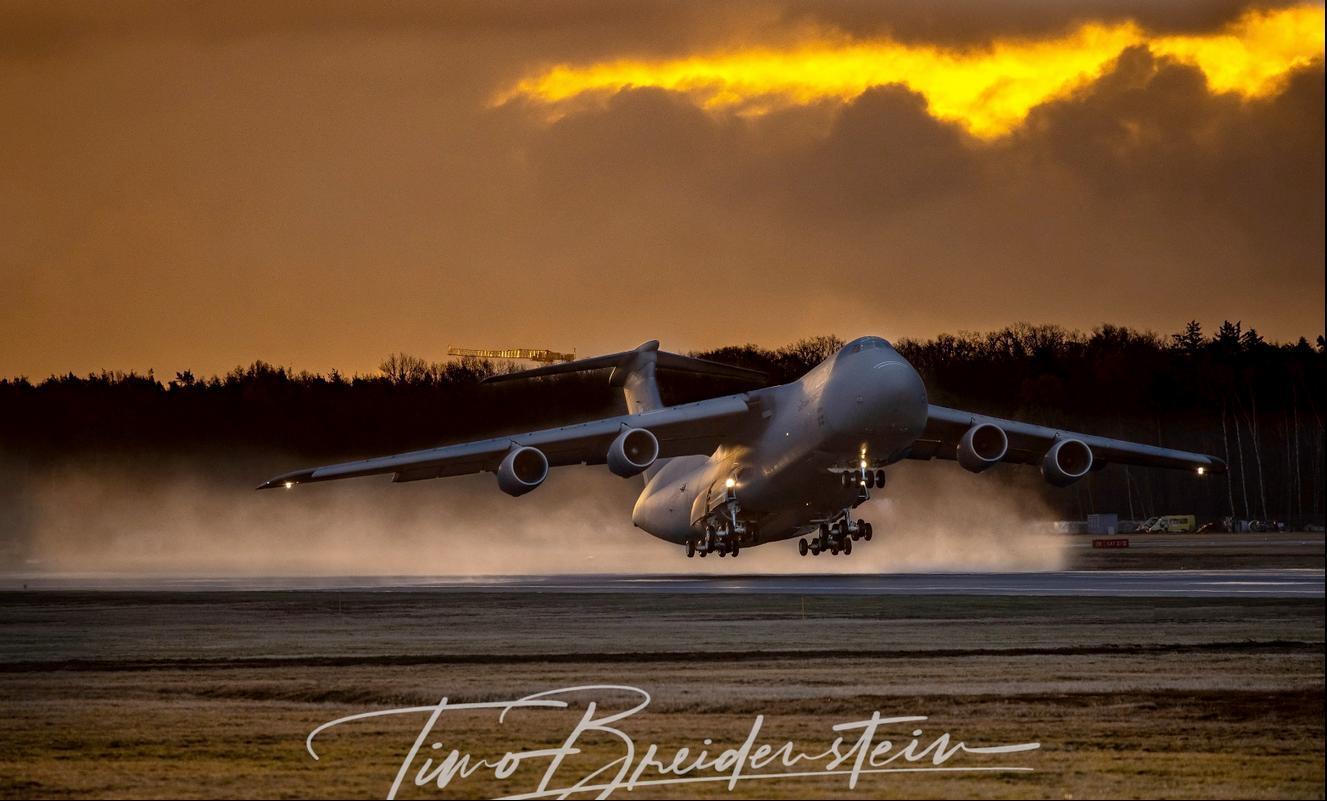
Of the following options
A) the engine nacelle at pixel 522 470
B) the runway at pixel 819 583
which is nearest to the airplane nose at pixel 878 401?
the runway at pixel 819 583

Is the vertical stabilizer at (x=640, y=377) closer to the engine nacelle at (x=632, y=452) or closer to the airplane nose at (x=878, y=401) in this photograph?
the engine nacelle at (x=632, y=452)

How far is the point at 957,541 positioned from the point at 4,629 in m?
36.3

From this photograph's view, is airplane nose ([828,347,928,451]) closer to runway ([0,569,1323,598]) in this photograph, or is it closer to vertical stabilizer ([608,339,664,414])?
runway ([0,569,1323,598])

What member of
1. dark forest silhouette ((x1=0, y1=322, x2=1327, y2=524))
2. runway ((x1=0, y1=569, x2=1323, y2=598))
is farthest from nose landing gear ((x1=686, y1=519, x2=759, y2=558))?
dark forest silhouette ((x1=0, y1=322, x2=1327, y2=524))

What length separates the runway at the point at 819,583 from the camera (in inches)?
1272

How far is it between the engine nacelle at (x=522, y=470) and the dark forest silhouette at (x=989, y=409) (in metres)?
34.8

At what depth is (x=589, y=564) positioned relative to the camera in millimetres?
57656

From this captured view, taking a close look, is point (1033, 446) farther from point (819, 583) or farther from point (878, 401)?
point (878, 401)

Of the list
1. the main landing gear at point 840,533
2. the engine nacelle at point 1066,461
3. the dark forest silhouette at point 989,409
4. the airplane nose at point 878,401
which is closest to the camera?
the airplane nose at point 878,401

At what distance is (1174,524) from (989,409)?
11.7 meters

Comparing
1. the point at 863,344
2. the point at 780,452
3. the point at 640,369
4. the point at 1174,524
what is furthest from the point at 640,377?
the point at 1174,524

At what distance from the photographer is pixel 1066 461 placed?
43.8 m

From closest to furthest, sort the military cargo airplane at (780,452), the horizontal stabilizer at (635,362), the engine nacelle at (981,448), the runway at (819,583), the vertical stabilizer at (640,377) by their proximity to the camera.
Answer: the runway at (819,583) < the military cargo airplane at (780,452) < the engine nacelle at (981,448) < the horizontal stabilizer at (635,362) < the vertical stabilizer at (640,377)

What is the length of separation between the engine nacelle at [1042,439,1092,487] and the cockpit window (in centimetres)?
799
